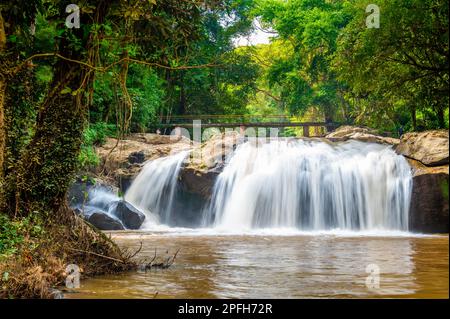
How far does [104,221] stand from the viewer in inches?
587

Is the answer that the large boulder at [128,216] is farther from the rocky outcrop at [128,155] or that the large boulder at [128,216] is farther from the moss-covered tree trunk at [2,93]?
the moss-covered tree trunk at [2,93]

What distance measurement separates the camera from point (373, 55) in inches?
466

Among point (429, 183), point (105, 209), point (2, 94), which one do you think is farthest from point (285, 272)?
point (105, 209)

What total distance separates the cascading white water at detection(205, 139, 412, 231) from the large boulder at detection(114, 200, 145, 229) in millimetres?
2646

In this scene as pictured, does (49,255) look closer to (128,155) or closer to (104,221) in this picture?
(104,221)

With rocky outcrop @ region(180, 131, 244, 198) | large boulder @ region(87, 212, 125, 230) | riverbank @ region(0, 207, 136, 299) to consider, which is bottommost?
large boulder @ region(87, 212, 125, 230)

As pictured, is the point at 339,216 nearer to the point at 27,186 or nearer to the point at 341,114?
the point at 27,186

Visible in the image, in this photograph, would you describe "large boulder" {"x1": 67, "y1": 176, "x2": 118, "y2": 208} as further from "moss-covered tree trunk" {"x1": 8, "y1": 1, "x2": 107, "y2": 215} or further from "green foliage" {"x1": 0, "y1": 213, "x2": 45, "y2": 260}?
"green foliage" {"x1": 0, "y1": 213, "x2": 45, "y2": 260}

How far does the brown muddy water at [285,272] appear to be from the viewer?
561 cm

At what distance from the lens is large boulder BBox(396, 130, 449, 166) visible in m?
14.7

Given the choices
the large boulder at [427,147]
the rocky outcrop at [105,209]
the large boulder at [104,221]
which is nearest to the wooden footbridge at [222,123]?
the rocky outcrop at [105,209]

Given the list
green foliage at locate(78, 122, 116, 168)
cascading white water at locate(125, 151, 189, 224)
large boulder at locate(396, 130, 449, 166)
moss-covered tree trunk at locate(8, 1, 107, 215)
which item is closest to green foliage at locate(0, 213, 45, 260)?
moss-covered tree trunk at locate(8, 1, 107, 215)

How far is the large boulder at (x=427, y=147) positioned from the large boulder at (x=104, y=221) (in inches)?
352

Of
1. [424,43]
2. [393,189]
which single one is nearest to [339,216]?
[393,189]
